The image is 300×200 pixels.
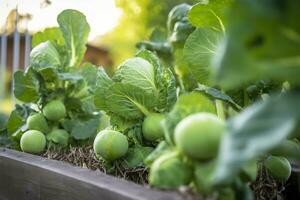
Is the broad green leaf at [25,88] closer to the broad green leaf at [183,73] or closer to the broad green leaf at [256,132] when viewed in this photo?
the broad green leaf at [183,73]

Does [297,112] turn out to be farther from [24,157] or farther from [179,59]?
[179,59]

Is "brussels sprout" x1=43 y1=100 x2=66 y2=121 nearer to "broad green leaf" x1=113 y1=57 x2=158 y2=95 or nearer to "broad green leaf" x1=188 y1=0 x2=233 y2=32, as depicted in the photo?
"broad green leaf" x1=113 y1=57 x2=158 y2=95

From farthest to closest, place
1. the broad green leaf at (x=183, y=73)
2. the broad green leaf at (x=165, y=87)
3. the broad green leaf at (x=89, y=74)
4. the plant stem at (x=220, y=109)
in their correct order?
the broad green leaf at (x=183, y=73) → the broad green leaf at (x=89, y=74) → the broad green leaf at (x=165, y=87) → the plant stem at (x=220, y=109)

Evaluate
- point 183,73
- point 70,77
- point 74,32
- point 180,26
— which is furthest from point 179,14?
point 70,77

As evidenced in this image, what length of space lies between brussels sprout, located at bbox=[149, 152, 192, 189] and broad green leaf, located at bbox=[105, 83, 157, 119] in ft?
1.16

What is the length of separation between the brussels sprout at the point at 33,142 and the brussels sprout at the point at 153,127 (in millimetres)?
377

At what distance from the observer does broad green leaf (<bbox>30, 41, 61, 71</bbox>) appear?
1.26 meters

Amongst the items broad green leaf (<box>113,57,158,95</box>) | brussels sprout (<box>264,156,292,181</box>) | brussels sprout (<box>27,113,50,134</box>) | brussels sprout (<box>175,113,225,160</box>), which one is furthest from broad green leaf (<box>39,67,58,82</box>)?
brussels sprout (<box>175,113,225,160</box>)

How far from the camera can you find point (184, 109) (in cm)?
64

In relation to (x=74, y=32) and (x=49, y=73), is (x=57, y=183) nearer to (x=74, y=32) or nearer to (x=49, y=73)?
(x=49, y=73)

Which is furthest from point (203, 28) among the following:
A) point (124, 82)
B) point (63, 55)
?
point (63, 55)

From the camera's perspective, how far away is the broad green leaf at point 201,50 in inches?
34.8

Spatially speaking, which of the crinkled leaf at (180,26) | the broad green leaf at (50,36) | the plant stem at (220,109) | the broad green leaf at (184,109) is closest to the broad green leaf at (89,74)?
the broad green leaf at (50,36)

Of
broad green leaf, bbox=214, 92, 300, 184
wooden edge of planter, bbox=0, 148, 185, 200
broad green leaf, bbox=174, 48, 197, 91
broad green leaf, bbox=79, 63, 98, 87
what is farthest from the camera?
broad green leaf, bbox=174, 48, 197, 91
